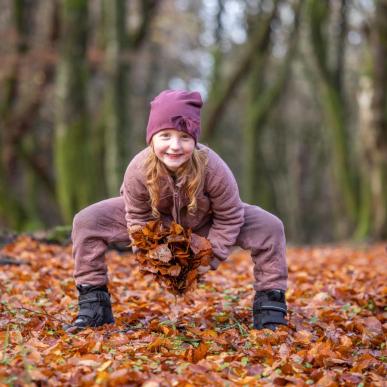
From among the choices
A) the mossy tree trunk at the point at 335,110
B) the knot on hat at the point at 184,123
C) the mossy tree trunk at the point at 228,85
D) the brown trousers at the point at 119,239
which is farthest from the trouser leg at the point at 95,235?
the mossy tree trunk at the point at 335,110

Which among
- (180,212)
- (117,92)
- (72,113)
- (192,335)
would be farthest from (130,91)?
(192,335)

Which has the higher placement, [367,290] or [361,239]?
[367,290]

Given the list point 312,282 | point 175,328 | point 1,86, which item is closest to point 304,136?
point 1,86

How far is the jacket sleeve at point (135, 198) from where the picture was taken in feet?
13.6

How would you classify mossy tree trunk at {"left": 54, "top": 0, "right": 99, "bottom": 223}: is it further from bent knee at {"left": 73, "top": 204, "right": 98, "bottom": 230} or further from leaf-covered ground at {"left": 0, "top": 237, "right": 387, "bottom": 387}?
bent knee at {"left": 73, "top": 204, "right": 98, "bottom": 230}

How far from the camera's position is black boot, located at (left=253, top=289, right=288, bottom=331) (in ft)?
14.2

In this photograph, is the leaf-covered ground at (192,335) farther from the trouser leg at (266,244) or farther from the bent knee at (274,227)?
the bent knee at (274,227)

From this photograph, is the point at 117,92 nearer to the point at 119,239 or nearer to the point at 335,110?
the point at 335,110

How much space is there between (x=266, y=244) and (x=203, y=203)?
0.53m

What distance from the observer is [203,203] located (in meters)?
4.24

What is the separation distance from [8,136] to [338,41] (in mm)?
8470

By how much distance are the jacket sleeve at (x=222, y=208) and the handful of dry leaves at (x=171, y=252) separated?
3.6 inches

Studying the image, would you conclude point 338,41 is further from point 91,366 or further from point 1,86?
point 91,366

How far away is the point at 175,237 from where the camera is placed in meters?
4.13
